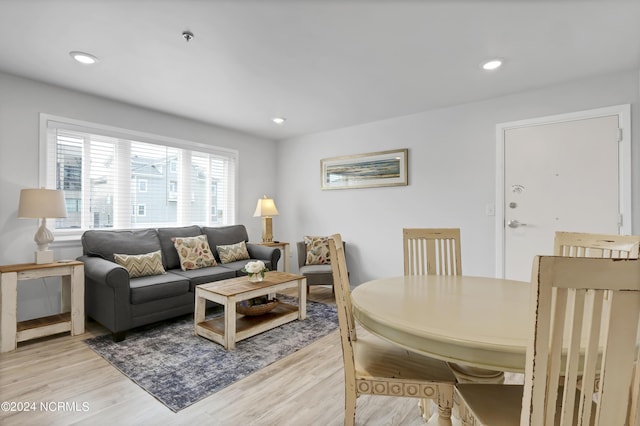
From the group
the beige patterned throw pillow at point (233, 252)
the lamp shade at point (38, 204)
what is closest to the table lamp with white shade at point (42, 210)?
the lamp shade at point (38, 204)

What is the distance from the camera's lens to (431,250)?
216cm

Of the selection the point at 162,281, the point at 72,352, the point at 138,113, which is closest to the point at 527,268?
the point at 162,281

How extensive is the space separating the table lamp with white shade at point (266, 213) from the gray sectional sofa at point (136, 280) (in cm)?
81

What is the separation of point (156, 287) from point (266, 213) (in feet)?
6.54

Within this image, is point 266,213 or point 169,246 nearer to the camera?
point 169,246

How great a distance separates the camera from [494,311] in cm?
124

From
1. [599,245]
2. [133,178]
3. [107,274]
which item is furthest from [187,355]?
[599,245]

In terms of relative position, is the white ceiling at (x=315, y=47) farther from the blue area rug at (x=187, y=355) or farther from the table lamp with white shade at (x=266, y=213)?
the blue area rug at (x=187, y=355)

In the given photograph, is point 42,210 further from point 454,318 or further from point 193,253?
point 454,318

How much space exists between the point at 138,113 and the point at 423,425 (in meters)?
4.08

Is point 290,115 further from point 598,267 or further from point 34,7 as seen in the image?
point 598,267

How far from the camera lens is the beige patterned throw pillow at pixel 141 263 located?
3.01 m

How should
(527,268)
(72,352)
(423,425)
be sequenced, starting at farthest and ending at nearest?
(527,268), (72,352), (423,425)

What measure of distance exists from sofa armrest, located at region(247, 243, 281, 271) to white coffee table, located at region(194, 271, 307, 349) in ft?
2.60
